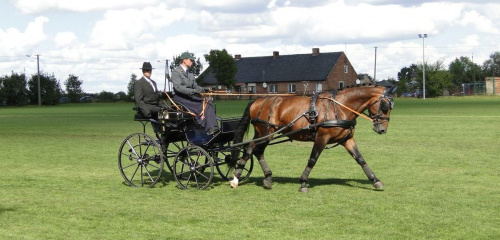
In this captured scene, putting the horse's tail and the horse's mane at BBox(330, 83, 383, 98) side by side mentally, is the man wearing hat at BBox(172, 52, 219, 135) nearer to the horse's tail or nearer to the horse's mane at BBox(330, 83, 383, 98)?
the horse's tail

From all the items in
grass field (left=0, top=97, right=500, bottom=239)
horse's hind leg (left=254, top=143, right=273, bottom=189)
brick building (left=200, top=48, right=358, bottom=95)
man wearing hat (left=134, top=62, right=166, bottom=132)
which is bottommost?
grass field (left=0, top=97, right=500, bottom=239)

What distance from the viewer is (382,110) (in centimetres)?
1188

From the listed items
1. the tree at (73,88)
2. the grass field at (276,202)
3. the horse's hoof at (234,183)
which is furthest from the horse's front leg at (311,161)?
the tree at (73,88)

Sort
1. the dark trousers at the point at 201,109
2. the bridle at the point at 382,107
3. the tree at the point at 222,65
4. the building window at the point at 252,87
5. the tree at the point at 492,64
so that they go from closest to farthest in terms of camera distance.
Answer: the bridle at the point at 382,107 < the dark trousers at the point at 201,109 < the tree at the point at 222,65 < the building window at the point at 252,87 < the tree at the point at 492,64

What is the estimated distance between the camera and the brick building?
109 metres

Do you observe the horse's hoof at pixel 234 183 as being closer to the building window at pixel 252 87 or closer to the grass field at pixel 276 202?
the grass field at pixel 276 202

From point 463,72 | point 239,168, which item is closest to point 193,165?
point 239,168

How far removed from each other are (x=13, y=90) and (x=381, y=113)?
9308 centimetres

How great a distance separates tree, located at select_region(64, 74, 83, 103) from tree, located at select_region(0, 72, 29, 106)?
8743 millimetres

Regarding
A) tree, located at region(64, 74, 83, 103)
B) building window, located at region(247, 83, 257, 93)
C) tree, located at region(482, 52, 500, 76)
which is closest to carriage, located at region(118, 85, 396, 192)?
tree, located at region(64, 74, 83, 103)

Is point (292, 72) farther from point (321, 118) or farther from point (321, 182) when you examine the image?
point (321, 118)

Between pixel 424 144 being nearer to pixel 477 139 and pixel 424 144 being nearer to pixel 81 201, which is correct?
pixel 477 139

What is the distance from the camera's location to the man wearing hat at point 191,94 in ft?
41.4

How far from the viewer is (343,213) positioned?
10016mm
